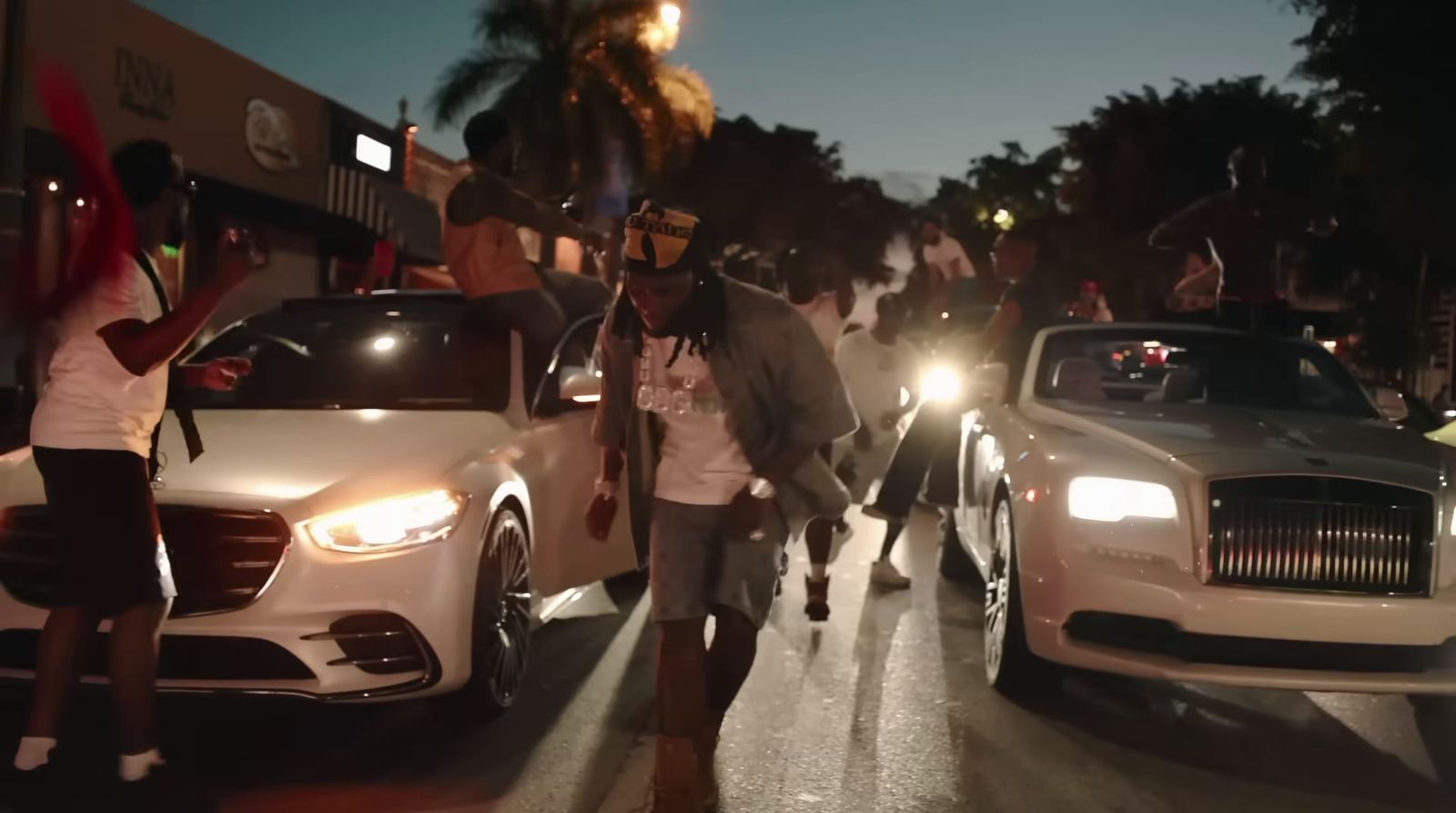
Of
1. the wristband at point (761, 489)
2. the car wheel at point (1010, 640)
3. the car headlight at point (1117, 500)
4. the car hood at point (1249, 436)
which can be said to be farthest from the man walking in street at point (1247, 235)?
the wristband at point (761, 489)

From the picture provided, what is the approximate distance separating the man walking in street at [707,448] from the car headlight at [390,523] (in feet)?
2.89

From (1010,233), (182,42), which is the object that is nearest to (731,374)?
(1010,233)

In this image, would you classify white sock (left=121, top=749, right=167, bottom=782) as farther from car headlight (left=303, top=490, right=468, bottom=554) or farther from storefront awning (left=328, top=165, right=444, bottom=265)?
storefront awning (left=328, top=165, right=444, bottom=265)

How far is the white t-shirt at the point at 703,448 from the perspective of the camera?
4.29 m

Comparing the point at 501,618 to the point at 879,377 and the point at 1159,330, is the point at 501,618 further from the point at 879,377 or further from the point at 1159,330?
the point at 879,377

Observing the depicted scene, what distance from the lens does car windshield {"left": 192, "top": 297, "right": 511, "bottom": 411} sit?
Answer: 620 cm

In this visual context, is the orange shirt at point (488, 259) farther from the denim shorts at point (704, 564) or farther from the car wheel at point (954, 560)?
the car wheel at point (954, 560)

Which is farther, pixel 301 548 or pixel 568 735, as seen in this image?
pixel 568 735

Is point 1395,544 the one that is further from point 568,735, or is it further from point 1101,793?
point 568,735

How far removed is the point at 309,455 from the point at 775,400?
1765 millimetres

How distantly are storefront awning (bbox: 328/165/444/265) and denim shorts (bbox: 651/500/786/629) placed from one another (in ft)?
63.3

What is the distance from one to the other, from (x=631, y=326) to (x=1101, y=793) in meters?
2.19

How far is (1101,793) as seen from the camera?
4879mm

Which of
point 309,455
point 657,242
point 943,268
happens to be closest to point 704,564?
point 657,242
